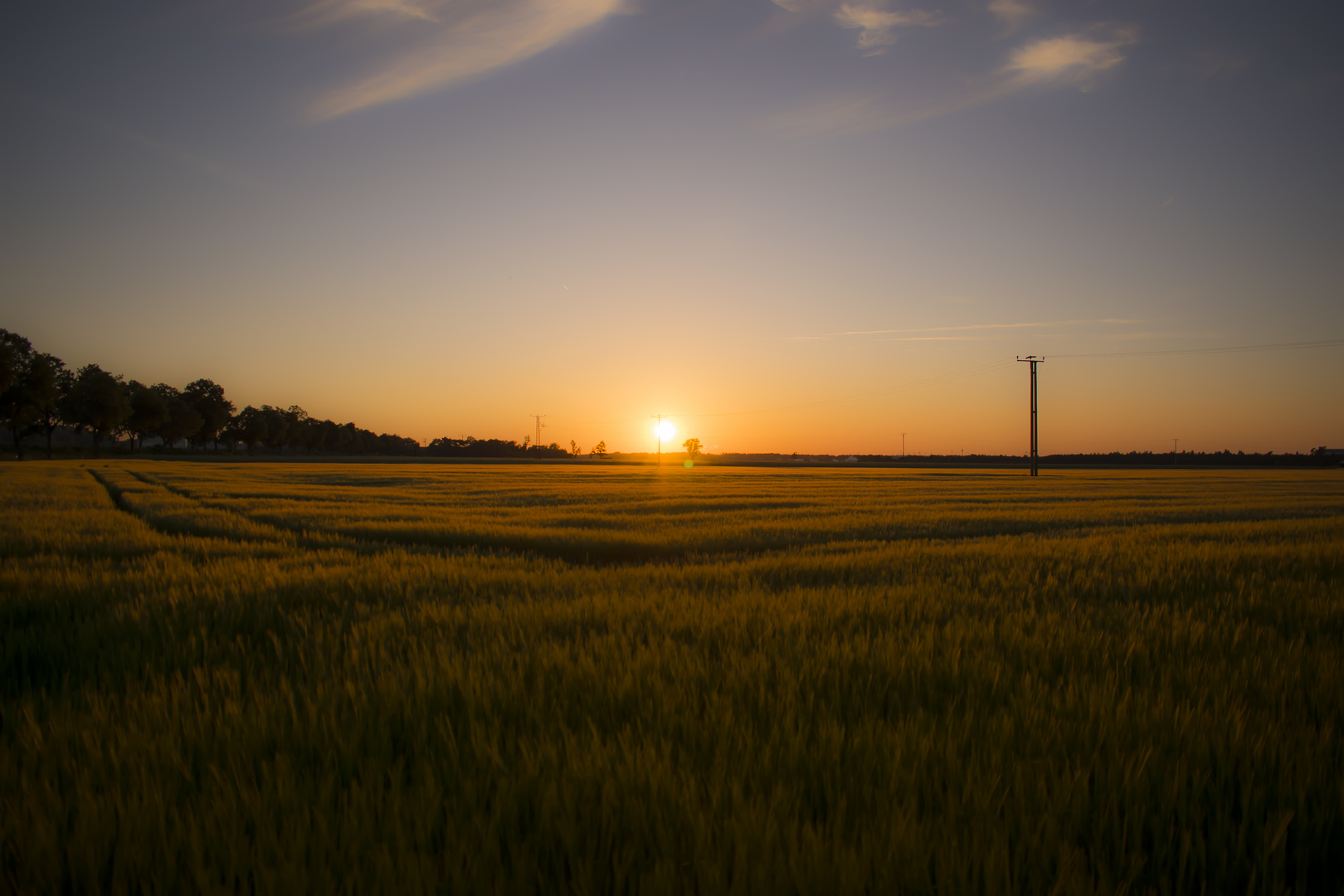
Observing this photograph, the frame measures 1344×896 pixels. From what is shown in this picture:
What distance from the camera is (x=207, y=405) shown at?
117 meters

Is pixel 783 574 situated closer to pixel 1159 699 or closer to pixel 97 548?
pixel 1159 699

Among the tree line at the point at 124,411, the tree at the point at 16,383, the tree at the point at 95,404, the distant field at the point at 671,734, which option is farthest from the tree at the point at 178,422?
the distant field at the point at 671,734

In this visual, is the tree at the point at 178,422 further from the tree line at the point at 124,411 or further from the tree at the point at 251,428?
the tree at the point at 251,428

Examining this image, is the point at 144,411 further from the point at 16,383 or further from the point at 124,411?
the point at 16,383

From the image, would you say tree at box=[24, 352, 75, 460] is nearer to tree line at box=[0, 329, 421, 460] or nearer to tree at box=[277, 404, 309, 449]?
tree line at box=[0, 329, 421, 460]

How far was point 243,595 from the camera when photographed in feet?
17.7

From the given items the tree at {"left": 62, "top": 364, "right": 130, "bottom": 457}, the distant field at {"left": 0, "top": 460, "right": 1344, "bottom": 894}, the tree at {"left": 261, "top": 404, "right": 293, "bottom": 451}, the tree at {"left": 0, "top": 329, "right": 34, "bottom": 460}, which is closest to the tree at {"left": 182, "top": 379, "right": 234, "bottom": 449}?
the tree at {"left": 261, "top": 404, "right": 293, "bottom": 451}

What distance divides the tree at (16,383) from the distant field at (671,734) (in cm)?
8346

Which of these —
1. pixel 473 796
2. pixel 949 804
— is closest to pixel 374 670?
pixel 473 796

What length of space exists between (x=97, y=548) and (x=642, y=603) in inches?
342

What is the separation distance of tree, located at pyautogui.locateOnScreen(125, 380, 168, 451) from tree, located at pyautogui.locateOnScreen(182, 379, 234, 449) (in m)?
16.5

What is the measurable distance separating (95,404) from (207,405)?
38741mm

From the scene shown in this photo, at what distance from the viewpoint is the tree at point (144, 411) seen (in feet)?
312

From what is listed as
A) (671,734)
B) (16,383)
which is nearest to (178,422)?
(16,383)
